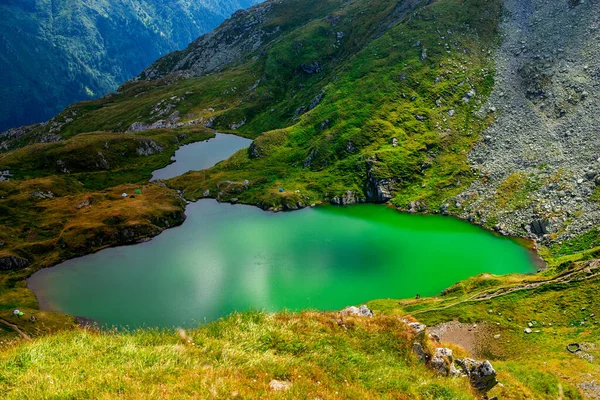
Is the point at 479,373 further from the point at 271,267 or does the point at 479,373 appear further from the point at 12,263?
the point at 12,263

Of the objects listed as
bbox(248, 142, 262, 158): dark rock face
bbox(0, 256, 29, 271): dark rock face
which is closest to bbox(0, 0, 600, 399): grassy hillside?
bbox(248, 142, 262, 158): dark rock face

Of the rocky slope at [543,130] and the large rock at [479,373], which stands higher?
the rocky slope at [543,130]

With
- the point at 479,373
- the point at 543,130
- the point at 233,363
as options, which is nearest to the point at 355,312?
the point at 479,373

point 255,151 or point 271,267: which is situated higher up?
point 255,151

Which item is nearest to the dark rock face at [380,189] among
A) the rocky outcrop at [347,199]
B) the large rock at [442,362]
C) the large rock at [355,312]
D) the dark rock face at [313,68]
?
the rocky outcrop at [347,199]

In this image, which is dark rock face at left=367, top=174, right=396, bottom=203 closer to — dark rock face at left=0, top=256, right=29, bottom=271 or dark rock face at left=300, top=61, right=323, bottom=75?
dark rock face at left=0, top=256, right=29, bottom=271

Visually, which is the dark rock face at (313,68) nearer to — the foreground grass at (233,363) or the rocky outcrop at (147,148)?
the rocky outcrop at (147,148)
